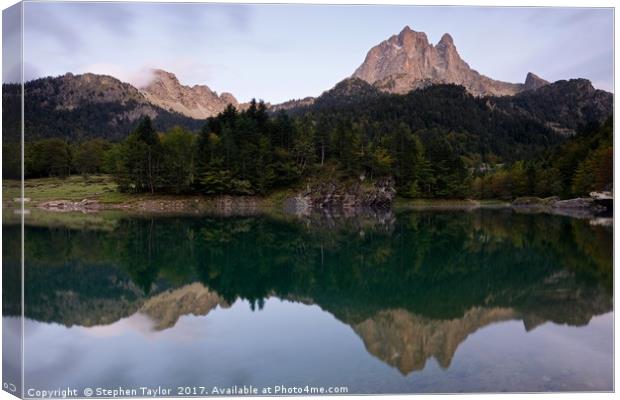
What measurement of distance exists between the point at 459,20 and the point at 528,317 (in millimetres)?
5954

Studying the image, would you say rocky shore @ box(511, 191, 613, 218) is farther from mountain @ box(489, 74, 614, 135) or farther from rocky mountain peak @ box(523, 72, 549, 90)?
rocky mountain peak @ box(523, 72, 549, 90)

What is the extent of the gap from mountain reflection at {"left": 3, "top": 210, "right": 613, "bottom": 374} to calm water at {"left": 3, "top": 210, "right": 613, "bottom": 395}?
0.06m

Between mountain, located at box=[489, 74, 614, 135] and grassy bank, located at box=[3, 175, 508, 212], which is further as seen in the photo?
grassy bank, located at box=[3, 175, 508, 212]

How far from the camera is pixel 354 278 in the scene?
15.8 meters

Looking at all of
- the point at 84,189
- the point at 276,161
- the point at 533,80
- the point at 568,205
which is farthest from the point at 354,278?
the point at 276,161

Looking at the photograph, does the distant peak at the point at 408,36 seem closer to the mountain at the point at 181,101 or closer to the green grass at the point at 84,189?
the green grass at the point at 84,189

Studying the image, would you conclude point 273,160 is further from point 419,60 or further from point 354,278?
point 354,278

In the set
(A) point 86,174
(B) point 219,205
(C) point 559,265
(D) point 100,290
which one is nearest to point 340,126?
(B) point 219,205

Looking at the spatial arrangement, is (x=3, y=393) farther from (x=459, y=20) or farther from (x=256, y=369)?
(x=459, y=20)

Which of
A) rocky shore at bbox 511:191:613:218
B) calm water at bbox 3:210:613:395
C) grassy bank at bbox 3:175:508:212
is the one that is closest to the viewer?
calm water at bbox 3:210:613:395

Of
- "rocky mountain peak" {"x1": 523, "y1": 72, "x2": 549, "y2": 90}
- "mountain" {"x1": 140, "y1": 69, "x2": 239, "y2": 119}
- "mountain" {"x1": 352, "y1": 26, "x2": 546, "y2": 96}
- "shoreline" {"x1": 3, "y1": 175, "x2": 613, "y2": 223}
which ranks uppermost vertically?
"mountain" {"x1": 140, "y1": 69, "x2": 239, "y2": 119}

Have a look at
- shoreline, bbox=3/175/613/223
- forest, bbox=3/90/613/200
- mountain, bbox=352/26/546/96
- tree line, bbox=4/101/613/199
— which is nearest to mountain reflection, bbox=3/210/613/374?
mountain, bbox=352/26/546/96

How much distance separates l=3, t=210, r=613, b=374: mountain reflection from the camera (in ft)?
34.2

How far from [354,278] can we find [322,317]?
15.0ft
